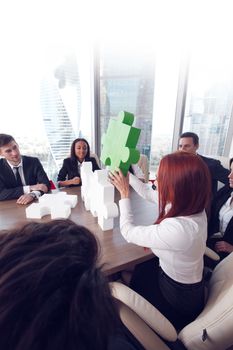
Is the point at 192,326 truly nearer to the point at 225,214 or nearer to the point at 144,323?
the point at 144,323

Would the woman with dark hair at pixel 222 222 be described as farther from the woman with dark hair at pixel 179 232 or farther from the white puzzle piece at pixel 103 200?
the white puzzle piece at pixel 103 200

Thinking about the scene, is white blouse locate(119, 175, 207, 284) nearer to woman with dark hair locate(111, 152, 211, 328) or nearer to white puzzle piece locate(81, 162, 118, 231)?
woman with dark hair locate(111, 152, 211, 328)

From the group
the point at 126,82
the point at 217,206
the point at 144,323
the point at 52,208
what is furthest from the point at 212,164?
the point at 126,82

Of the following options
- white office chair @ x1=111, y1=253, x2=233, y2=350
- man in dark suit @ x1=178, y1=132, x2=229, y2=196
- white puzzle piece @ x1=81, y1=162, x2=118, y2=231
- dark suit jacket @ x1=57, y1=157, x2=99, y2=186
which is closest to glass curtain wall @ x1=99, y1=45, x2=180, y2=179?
man in dark suit @ x1=178, y1=132, x2=229, y2=196

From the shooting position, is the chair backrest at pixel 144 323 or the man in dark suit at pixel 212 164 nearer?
the chair backrest at pixel 144 323

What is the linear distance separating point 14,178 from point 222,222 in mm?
1788

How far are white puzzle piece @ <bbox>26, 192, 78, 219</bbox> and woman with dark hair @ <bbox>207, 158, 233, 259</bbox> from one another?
1.08m

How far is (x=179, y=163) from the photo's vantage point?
36.2 inches

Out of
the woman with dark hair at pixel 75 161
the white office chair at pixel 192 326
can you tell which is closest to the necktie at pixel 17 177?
the woman with dark hair at pixel 75 161

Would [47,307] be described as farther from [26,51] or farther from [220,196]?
[26,51]

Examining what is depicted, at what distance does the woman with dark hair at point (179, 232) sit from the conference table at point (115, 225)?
0.37ft

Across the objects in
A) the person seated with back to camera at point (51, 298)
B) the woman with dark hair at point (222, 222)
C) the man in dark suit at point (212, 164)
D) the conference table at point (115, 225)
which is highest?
the person seated with back to camera at point (51, 298)

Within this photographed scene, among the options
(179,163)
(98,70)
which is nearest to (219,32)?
(98,70)

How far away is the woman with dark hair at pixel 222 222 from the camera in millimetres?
1519
